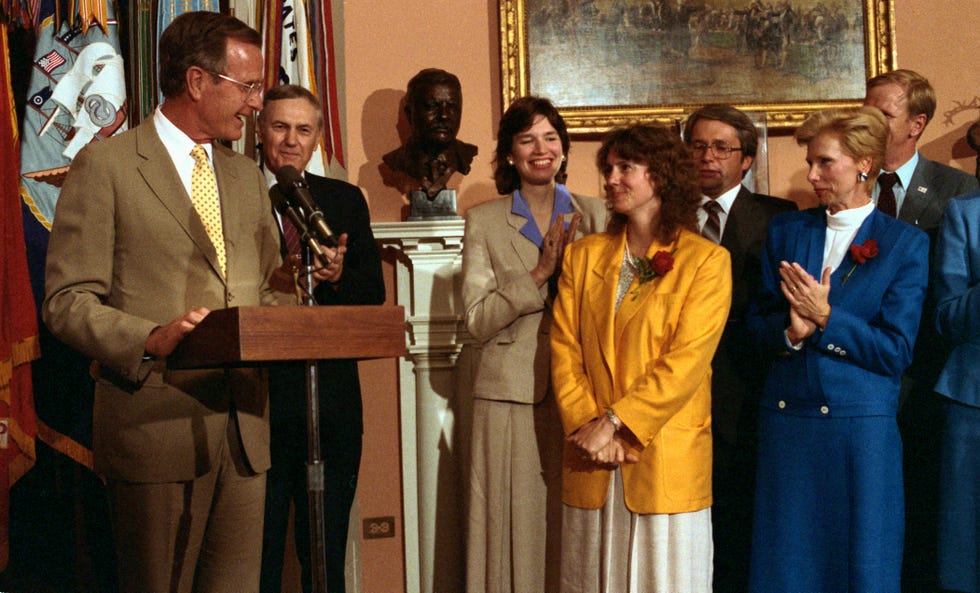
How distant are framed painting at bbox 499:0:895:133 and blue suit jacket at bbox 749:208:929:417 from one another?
1.60 m

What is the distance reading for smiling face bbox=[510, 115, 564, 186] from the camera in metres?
3.61

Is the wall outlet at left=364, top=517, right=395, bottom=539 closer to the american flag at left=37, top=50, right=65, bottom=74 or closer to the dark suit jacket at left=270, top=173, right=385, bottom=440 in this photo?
the dark suit jacket at left=270, top=173, right=385, bottom=440

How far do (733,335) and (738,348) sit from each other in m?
0.05

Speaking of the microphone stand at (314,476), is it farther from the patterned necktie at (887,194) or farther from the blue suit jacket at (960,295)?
the patterned necktie at (887,194)

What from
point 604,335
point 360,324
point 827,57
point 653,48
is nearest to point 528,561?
point 604,335

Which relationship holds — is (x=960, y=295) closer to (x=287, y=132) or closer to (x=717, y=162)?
(x=717, y=162)

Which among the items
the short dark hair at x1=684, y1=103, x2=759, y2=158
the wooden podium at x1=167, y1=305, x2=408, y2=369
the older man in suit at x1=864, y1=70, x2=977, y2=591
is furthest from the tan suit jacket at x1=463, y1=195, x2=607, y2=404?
the wooden podium at x1=167, y1=305, x2=408, y2=369

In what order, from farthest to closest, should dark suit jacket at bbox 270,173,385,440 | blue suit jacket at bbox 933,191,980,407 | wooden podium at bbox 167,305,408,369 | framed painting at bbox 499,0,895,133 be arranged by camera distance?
framed painting at bbox 499,0,895,133 → dark suit jacket at bbox 270,173,385,440 → blue suit jacket at bbox 933,191,980,407 → wooden podium at bbox 167,305,408,369

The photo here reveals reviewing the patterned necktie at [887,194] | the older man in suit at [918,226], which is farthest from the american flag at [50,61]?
the patterned necktie at [887,194]

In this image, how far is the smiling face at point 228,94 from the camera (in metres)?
2.38

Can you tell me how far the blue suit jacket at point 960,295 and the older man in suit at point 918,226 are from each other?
22 cm

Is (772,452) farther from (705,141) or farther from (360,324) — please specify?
(360,324)

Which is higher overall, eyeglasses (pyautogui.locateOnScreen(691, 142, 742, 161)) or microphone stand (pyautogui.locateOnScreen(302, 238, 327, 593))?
eyeglasses (pyautogui.locateOnScreen(691, 142, 742, 161))

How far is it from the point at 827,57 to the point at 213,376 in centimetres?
355
